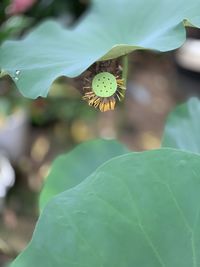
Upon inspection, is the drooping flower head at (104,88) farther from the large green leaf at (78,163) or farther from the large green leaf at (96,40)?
the large green leaf at (78,163)

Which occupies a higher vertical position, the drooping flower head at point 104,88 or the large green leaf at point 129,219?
the drooping flower head at point 104,88

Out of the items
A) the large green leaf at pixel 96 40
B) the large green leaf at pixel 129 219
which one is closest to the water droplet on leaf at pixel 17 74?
the large green leaf at pixel 96 40

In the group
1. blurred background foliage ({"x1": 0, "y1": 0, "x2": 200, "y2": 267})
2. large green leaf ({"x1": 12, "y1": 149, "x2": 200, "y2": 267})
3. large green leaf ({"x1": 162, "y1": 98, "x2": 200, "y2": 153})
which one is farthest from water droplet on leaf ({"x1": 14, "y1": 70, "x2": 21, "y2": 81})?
blurred background foliage ({"x1": 0, "y1": 0, "x2": 200, "y2": 267})

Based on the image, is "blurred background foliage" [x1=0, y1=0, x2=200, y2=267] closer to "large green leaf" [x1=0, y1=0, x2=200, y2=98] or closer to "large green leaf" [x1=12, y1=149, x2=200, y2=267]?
"large green leaf" [x1=0, y1=0, x2=200, y2=98]

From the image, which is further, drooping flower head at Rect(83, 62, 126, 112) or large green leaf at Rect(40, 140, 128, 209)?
large green leaf at Rect(40, 140, 128, 209)

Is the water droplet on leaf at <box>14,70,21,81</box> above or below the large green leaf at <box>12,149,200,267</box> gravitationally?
above

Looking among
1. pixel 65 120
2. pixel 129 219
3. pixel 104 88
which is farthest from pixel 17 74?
pixel 65 120
